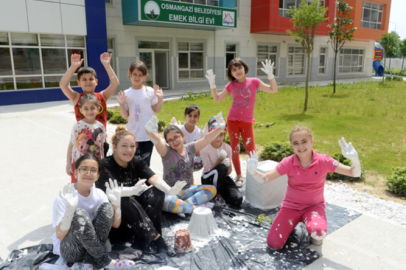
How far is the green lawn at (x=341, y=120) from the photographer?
21.2 ft

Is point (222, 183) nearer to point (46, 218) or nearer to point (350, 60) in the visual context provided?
point (46, 218)

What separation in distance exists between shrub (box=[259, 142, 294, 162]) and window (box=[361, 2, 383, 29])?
85.4ft

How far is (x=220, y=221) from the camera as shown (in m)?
3.52

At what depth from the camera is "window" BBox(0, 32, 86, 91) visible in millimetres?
12570

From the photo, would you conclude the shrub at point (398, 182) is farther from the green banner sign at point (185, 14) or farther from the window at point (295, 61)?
the window at point (295, 61)

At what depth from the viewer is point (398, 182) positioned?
4293mm

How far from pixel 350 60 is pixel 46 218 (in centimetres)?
3014

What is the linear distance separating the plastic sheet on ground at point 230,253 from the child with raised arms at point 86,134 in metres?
0.92

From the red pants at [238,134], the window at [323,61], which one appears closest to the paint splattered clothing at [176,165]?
the red pants at [238,134]

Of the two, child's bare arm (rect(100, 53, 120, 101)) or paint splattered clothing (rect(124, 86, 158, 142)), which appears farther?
paint splattered clothing (rect(124, 86, 158, 142))

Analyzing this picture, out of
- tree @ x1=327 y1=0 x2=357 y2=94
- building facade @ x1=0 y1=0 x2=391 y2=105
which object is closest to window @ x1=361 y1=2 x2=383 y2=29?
building facade @ x1=0 y1=0 x2=391 y2=105

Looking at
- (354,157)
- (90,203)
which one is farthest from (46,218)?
(354,157)

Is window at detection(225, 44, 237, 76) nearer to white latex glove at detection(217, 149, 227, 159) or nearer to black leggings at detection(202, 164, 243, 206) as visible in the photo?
white latex glove at detection(217, 149, 227, 159)

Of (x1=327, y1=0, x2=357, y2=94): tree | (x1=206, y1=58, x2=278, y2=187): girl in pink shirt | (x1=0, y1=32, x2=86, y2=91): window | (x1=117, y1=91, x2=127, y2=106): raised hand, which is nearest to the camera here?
(x1=117, y1=91, x2=127, y2=106): raised hand
